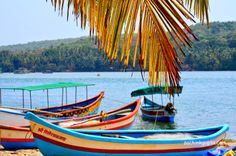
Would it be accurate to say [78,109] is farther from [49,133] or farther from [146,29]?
[146,29]

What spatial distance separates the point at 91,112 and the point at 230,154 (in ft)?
36.3

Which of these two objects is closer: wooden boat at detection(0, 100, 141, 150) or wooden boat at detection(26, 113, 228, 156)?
wooden boat at detection(26, 113, 228, 156)

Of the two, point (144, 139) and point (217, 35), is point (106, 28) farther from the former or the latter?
point (217, 35)

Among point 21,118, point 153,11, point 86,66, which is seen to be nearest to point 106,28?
point 153,11

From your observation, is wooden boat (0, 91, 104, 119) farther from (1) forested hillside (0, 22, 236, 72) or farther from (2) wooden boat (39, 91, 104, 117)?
(1) forested hillside (0, 22, 236, 72)

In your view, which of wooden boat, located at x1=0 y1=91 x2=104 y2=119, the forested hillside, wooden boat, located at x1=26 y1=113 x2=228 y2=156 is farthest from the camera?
the forested hillside

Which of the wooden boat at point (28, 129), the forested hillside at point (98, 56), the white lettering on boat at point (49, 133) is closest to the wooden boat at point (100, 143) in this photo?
the white lettering on boat at point (49, 133)

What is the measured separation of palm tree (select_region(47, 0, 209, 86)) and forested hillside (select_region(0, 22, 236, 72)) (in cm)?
6439

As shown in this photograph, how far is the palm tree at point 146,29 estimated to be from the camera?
83.4 inches

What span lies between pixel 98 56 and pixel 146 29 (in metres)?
87.7

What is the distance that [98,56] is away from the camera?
8975 centimetres

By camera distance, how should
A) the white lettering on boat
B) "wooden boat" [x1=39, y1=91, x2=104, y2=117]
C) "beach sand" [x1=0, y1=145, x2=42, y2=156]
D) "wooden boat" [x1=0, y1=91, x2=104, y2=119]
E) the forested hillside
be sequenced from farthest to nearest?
the forested hillside
"wooden boat" [x1=39, y1=91, x2=104, y2=117]
"wooden boat" [x1=0, y1=91, x2=104, y2=119]
"beach sand" [x1=0, y1=145, x2=42, y2=156]
the white lettering on boat

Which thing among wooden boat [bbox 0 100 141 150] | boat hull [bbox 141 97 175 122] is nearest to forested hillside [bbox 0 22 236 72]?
boat hull [bbox 141 97 175 122]

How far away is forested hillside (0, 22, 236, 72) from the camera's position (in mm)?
83438
